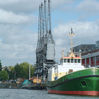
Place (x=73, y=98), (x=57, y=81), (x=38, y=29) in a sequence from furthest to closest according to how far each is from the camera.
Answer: (x=38, y=29)
(x=57, y=81)
(x=73, y=98)

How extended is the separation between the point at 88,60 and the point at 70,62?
87.8m

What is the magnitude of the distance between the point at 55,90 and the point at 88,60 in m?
91.4

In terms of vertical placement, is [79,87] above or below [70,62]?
below

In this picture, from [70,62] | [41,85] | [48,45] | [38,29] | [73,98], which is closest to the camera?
[73,98]

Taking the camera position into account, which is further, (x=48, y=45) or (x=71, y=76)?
(x=48, y=45)

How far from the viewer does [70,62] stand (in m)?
66.4

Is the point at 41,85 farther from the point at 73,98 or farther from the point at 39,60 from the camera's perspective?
the point at 73,98

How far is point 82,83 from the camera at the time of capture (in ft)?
182

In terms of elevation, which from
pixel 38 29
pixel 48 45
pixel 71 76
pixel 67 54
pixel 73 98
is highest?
pixel 38 29

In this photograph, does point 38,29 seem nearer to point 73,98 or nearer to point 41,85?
point 41,85

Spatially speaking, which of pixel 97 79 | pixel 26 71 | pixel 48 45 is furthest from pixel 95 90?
pixel 26 71

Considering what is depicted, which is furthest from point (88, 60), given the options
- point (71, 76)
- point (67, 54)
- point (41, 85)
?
point (71, 76)

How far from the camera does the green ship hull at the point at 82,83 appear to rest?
2119 inches

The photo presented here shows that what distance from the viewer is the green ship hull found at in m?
53.8
